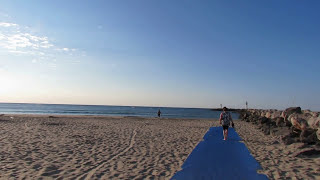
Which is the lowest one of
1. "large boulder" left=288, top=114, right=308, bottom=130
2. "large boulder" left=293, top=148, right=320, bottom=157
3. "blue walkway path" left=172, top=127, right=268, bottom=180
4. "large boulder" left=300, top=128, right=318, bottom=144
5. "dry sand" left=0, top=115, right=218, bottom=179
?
"dry sand" left=0, top=115, right=218, bottom=179

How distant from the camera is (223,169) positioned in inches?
253

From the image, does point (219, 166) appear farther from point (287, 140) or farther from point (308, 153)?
point (287, 140)

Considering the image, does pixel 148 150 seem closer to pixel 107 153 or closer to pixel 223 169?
pixel 107 153

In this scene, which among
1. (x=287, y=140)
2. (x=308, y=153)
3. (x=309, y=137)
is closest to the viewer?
(x=308, y=153)

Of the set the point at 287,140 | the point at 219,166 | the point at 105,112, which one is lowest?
the point at 219,166

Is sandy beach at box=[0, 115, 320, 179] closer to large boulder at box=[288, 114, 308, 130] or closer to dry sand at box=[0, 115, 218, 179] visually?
dry sand at box=[0, 115, 218, 179]

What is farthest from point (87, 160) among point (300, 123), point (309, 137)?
point (300, 123)

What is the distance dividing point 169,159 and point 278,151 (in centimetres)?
419

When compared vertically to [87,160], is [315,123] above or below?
above

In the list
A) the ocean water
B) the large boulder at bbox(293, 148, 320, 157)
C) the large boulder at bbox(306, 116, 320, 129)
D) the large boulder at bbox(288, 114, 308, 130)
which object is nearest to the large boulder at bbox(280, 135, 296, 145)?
the large boulder at bbox(306, 116, 320, 129)

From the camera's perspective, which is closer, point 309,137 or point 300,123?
point 309,137

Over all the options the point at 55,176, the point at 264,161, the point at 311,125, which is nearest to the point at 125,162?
the point at 55,176

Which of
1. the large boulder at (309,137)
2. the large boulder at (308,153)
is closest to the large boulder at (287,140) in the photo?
the large boulder at (309,137)

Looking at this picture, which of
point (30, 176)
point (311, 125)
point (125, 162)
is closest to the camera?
point (30, 176)
